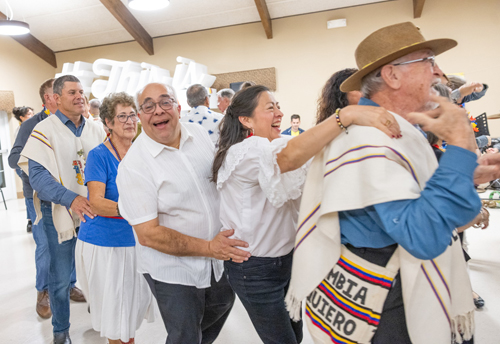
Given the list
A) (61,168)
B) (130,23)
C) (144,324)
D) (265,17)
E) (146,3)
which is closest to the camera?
(61,168)

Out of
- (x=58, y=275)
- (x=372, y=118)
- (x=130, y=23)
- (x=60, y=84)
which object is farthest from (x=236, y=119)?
(x=130, y=23)

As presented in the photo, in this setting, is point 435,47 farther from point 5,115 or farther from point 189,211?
point 5,115

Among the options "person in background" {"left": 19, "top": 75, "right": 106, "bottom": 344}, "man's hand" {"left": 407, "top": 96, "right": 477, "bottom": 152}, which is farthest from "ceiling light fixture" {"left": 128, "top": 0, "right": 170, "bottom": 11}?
"man's hand" {"left": 407, "top": 96, "right": 477, "bottom": 152}

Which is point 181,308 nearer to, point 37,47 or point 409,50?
point 409,50

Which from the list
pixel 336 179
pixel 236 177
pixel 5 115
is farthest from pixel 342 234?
pixel 5 115

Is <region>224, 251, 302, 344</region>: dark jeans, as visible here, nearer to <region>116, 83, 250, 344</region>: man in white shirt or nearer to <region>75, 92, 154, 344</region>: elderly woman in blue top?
<region>116, 83, 250, 344</region>: man in white shirt

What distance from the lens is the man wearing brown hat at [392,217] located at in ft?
2.97

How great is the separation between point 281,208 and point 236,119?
45cm

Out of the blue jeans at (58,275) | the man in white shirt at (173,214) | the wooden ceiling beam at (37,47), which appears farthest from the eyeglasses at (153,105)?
the wooden ceiling beam at (37,47)

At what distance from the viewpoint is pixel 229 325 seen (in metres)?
2.86

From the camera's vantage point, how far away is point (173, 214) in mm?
1676

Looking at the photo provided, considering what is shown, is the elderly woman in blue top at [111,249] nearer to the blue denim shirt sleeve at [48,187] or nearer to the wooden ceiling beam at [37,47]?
the blue denim shirt sleeve at [48,187]

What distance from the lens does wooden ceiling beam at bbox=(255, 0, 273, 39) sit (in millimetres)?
7817

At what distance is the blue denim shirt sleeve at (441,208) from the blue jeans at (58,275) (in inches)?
93.7
